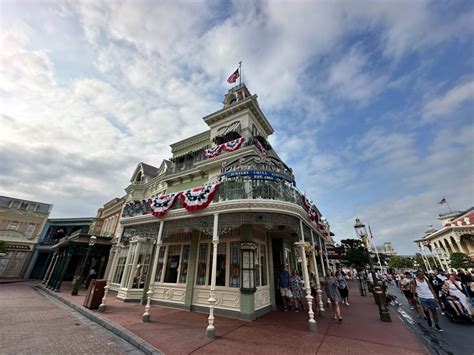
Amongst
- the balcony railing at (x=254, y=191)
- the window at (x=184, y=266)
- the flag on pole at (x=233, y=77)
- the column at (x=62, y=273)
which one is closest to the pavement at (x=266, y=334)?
the window at (x=184, y=266)

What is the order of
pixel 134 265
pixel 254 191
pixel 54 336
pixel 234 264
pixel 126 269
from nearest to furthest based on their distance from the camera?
pixel 54 336, pixel 254 191, pixel 234 264, pixel 134 265, pixel 126 269

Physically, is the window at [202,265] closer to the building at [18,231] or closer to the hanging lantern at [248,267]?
the hanging lantern at [248,267]

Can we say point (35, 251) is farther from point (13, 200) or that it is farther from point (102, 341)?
point (102, 341)

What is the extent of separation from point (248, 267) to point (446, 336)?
645 cm

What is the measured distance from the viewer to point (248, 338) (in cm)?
575

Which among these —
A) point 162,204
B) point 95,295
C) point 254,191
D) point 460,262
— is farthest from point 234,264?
point 460,262

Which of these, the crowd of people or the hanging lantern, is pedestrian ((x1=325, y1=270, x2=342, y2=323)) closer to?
the crowd of people

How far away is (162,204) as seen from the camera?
959 centimetres

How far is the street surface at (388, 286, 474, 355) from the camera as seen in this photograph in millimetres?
4980

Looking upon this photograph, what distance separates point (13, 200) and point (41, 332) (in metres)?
36.1

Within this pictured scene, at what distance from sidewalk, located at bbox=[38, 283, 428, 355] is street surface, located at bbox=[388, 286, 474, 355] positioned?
33 cm

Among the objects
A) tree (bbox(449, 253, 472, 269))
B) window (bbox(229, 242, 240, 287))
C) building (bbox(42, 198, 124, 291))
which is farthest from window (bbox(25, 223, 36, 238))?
tree (bbox(449, 253, 472, 269))

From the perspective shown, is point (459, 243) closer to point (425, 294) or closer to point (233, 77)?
point (425, 294)

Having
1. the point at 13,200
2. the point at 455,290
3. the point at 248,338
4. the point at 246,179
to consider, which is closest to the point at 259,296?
the point at 248,338
